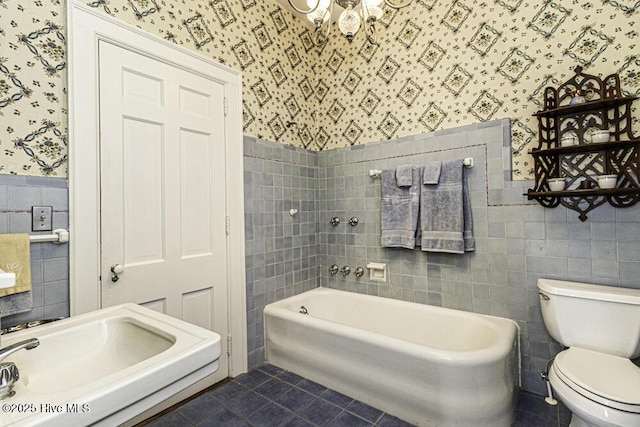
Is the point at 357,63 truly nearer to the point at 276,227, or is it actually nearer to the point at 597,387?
the point at 276,227

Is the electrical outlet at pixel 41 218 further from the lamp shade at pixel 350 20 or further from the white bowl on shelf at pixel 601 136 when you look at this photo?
the white bowl on shelf at pixel 601 136

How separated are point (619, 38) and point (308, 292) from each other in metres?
2.68

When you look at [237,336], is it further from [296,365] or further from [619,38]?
[619,38]

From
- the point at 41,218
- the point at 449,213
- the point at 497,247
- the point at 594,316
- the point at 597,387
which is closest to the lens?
the point at 597,387

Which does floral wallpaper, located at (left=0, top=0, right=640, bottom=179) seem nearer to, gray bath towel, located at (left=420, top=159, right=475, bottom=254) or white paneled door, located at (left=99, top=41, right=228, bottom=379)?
white paneled door, located at (left=99, top=41, right=228, bottom=379)

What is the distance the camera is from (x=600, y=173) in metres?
1.72

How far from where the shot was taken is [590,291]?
1.58 meters

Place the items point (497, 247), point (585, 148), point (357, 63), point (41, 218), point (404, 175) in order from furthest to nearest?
point (357, 63)
point (404, 175)
point (497, 247)
point (585, 148)
point (41, 218)

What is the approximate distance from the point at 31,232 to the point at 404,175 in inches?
88.1

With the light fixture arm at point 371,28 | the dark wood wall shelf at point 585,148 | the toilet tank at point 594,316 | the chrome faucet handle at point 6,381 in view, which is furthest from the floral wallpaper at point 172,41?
the toilet tank at point 594,316

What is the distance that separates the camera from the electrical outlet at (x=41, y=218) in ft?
4.43

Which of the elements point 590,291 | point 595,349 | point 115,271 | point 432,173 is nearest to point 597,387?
point 595,349

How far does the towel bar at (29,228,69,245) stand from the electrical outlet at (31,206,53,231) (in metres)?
0.03

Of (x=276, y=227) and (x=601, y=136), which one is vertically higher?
A: (x=601, y=136)
